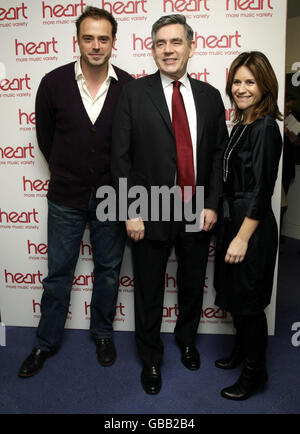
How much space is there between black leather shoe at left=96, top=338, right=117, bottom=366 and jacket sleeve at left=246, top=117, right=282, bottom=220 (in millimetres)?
1148

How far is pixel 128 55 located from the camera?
2119 millimetres

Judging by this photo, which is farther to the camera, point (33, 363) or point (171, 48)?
point (33, 363)

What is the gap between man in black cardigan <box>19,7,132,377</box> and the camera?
1.87 metres

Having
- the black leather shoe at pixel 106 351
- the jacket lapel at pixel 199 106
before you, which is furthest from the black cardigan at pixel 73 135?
the black leather shoe at pixel 106 351

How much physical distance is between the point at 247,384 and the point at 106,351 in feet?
2.61

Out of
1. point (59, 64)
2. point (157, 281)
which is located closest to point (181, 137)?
point (157, 281)

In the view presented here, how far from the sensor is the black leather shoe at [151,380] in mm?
1845

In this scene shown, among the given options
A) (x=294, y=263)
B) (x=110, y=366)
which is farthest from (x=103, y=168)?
(x=294, y=263)

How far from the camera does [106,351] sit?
214cm

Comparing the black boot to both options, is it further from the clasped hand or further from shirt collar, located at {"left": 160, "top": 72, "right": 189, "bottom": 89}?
shirt collar, located at {"left": 160, "top": 72, "right": 189, "bottom": 89}

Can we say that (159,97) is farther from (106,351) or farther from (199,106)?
(106,351)

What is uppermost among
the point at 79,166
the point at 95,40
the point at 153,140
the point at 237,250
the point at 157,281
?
the point at 95,40

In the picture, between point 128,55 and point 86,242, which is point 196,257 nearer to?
point 86,242

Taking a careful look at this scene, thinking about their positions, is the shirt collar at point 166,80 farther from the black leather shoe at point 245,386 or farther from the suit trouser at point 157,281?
the black leather shoe at point 245,386
